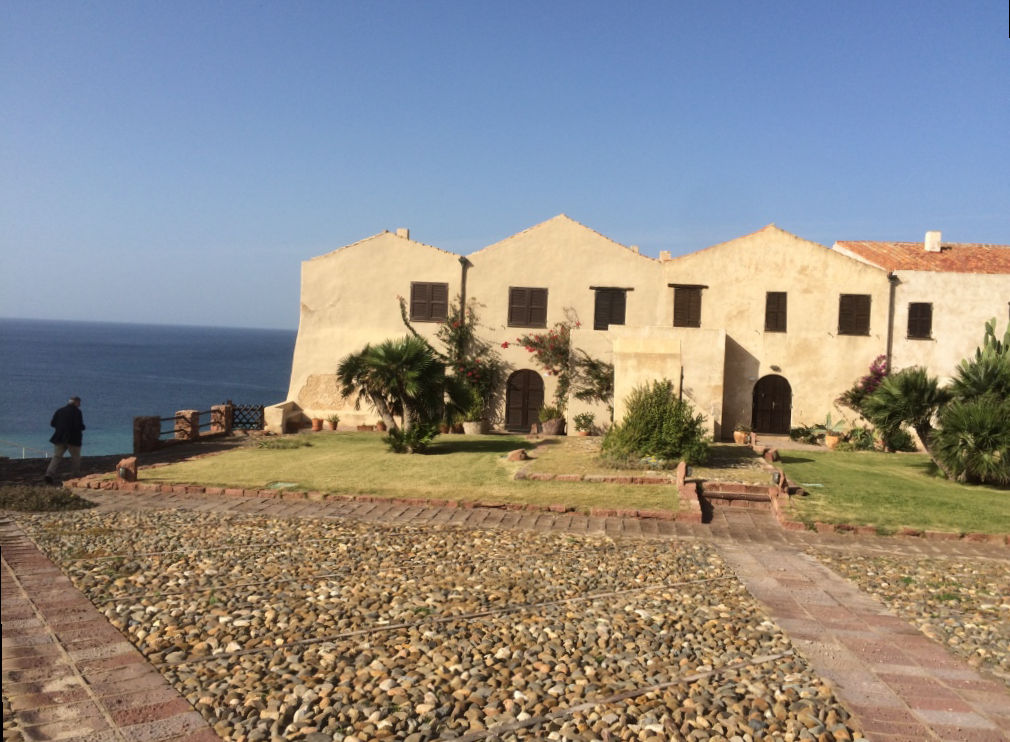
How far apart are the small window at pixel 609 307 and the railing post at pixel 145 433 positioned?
12.9 metres

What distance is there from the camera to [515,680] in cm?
565

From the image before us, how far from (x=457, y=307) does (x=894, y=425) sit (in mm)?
13423

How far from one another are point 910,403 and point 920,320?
8.94 meters

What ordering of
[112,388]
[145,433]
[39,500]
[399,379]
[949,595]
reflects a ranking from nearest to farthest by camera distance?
[949,595] < [39,500] < [399,379] < [145,433] < [112,388]

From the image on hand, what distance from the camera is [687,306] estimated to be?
81.1 feet

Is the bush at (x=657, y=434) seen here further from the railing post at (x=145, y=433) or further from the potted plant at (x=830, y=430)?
the railing post at (x=145, y=433)

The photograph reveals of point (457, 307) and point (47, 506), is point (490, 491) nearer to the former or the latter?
point (47, 506)

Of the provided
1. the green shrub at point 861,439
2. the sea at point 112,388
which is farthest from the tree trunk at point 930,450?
→ the sea at point 112,388

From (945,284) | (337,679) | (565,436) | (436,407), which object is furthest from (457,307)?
(337,679)

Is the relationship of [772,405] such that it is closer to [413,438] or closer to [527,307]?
[527,307]

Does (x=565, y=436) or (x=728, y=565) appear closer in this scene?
(x=728, y=565)

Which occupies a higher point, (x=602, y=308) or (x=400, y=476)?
(x=602, y=308)

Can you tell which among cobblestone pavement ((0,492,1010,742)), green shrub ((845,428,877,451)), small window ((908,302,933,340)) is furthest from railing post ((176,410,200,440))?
small window ((908,302,933,340))

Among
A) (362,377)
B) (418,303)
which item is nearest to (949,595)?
(362,377)
